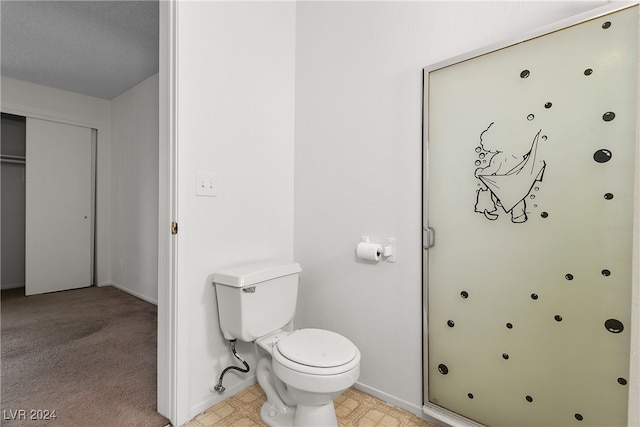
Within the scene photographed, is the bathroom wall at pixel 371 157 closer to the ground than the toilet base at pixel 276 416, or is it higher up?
higher up

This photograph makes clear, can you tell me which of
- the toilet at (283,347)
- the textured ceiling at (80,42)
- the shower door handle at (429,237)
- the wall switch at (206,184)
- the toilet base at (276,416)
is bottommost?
the toilet base at (276,416)

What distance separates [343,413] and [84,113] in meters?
4.40

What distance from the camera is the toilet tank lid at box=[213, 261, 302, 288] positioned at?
148 cm

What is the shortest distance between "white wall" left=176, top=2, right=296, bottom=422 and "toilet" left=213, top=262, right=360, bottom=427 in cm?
13

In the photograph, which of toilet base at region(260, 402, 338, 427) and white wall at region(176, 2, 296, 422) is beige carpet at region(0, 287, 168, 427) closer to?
white wall at region(176, 2, 296, 422)

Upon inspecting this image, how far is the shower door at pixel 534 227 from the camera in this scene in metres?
1.05

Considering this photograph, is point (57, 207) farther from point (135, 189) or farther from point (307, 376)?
point (307, 376)

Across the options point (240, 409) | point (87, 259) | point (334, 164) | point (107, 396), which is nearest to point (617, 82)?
point (334, 164)

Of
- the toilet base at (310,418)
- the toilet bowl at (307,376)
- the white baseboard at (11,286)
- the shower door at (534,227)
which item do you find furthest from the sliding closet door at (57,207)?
the shower door at (534,227)

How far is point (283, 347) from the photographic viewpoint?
1367mm

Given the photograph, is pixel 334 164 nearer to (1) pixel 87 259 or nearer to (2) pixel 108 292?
(2) pixel 108 292

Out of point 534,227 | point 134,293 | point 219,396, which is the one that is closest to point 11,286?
point 134,293

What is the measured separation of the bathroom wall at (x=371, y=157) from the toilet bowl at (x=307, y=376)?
36 cm

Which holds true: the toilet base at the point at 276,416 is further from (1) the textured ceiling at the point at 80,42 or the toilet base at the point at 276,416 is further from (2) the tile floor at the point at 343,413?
(1) the textured ceiling at the point at 80,42
